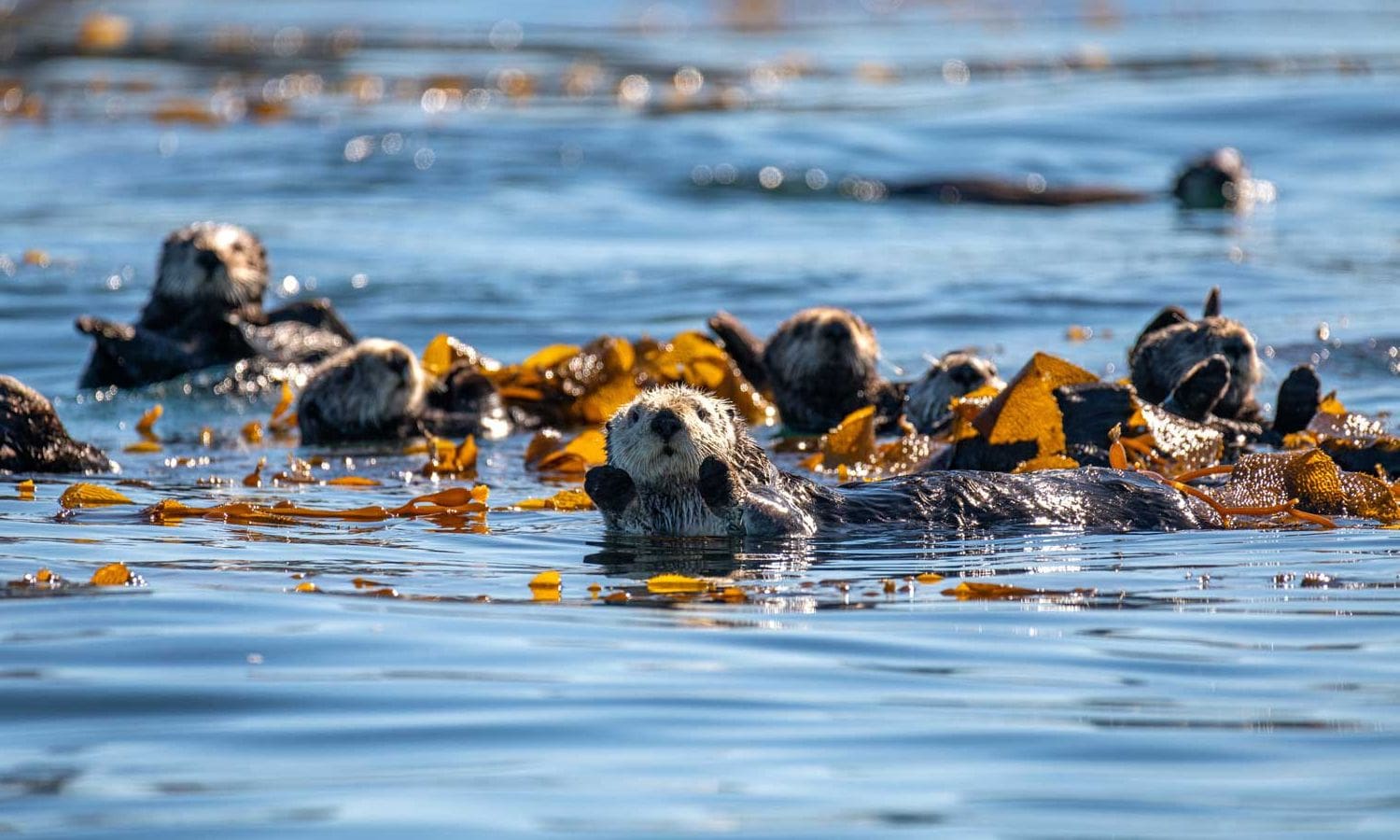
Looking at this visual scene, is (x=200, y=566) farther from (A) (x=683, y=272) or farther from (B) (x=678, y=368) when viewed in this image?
(A) (x=683, y=272)

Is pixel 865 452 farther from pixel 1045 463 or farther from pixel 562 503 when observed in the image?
pixel 562 503

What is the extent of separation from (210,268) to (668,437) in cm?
493

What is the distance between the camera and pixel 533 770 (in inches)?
127

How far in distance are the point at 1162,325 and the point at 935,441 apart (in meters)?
1.26

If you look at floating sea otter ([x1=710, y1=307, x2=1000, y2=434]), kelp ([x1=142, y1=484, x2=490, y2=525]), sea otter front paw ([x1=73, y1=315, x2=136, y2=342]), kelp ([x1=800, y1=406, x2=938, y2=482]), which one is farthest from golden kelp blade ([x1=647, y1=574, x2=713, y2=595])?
sea otter front paw ([x1=73, y1=315, x2=136, y2=342])

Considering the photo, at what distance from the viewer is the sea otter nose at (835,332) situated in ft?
27.5

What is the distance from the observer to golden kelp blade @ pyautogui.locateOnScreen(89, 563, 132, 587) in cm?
468

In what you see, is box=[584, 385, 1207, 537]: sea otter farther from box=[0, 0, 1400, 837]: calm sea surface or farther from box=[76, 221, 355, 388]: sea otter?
box=[76, 221, 355, 388]: sea otter

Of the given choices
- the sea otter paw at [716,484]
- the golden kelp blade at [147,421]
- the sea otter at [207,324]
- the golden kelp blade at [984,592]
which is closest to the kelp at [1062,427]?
the sea otter paw at [716,484]

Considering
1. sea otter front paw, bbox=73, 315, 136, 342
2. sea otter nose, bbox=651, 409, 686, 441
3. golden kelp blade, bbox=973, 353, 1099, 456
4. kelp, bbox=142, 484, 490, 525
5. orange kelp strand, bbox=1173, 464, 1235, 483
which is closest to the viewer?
sea otter nose, bbox=651, 409, 686, 441

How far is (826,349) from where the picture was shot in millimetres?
8438

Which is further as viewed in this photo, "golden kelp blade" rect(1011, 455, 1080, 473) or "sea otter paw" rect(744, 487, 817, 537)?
"golden kelp blade" rect(1011, 455, 1080, 473)

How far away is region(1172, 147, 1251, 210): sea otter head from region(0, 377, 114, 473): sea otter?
11733mm

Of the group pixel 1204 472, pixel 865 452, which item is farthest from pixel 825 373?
pixel 1204 472
